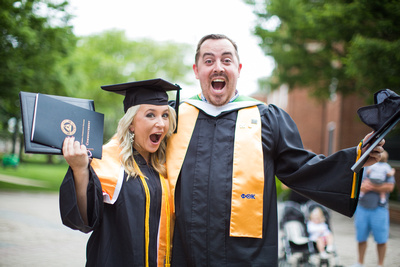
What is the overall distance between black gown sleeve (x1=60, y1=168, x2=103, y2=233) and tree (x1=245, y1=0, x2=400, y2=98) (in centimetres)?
626

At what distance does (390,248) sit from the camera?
7.87 m

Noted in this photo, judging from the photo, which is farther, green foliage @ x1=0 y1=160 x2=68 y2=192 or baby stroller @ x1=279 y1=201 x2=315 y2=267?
green foliage @ x1=0 y1=160 x2=68 y2=192

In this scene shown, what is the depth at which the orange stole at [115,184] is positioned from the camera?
246cm

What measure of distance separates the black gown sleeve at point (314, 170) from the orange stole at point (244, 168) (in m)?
0.19

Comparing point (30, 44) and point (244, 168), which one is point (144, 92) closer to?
Result: point (244, 168)

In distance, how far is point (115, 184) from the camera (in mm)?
2479

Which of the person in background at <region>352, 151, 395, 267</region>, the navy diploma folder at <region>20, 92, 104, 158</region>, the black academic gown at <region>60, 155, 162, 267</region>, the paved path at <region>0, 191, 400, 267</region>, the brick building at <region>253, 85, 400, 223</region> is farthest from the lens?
the brick building at <region>253, 85, 400, 223</region>

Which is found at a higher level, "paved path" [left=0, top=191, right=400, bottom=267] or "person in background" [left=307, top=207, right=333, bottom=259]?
"person in background" [left=307, top=207, right=333, bottom=259]

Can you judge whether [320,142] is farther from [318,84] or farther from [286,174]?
[286,174]

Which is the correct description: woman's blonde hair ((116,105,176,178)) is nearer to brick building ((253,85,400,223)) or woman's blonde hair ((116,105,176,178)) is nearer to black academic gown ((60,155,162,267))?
black academic gown ((60,155,162,267))

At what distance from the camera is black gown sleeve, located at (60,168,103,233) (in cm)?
225

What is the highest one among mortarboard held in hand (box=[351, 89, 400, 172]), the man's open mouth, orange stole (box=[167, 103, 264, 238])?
the man's open mouth

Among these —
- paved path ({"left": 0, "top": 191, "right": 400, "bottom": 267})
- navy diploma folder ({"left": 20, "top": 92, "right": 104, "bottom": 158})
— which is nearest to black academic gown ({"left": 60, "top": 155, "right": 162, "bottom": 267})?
navy diploma folder ({"left": 20, "top": 92, "right": 104, "bottom": 158})

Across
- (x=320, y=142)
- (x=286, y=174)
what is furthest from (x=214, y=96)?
(x=320, y=142)
